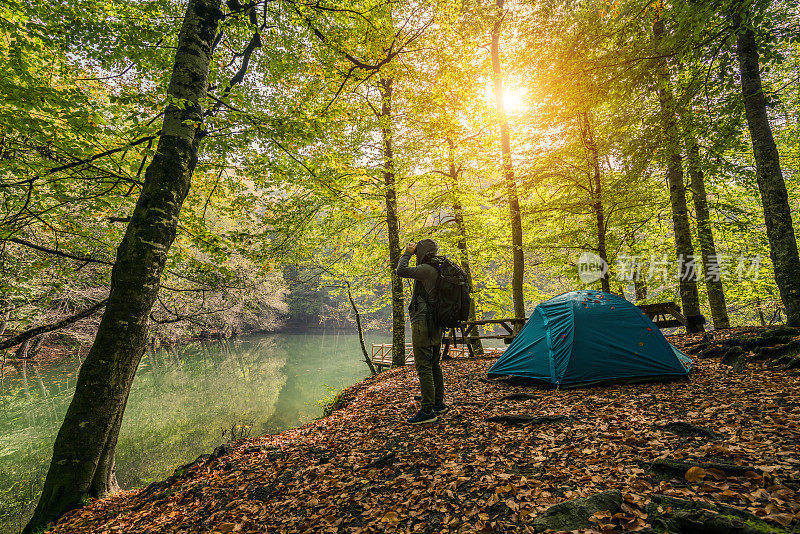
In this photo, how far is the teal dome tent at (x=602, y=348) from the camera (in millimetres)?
5652

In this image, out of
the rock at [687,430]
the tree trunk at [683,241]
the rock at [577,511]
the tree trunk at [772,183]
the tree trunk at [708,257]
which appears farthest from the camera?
the tree trunk at [708,257]

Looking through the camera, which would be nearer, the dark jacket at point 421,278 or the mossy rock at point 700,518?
the mossy rock at point 700,518

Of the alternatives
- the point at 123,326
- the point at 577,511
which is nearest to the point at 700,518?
the point at 577,511

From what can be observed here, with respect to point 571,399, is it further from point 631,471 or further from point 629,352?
point 631,471

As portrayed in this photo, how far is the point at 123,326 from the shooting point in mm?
4156

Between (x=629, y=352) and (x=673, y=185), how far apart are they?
7575 mm

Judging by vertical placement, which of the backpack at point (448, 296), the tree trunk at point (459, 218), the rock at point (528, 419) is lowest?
the rock at point (528, 419)

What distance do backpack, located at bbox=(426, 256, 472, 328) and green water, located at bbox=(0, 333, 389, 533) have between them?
943 centimetres

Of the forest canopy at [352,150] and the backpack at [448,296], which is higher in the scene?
the forest canopy at [352,150]

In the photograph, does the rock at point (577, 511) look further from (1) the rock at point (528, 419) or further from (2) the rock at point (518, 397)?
(2) the rock at point (518, 397)
